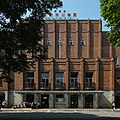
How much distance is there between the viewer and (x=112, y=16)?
2870 cm

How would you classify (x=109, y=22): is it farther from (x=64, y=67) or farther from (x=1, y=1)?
(x=64, y=67)

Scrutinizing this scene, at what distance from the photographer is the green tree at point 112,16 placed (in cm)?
2808

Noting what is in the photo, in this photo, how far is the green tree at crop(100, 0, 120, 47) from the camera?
1105 inches

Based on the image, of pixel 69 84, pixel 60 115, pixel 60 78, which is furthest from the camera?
pixel 60 78

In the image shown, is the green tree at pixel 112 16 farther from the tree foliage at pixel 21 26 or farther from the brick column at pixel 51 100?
the brick column at pixel 51 100

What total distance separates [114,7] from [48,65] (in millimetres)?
43723

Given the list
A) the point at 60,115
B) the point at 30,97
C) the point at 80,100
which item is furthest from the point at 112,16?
the point at 30,97

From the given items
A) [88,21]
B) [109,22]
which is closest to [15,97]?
[88,21]

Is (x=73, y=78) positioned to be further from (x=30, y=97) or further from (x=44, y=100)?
(x=30, y=97)

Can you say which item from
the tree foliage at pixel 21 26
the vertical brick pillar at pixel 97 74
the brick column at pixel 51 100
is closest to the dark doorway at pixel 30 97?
the brick column at pixel 51 100

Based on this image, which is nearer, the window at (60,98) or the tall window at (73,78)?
the window at (60,98)

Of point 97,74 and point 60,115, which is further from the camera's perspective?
point 97,74

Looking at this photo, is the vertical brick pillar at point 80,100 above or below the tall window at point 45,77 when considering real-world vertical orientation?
below

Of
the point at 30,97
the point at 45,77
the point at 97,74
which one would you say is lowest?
the point at 30,97
